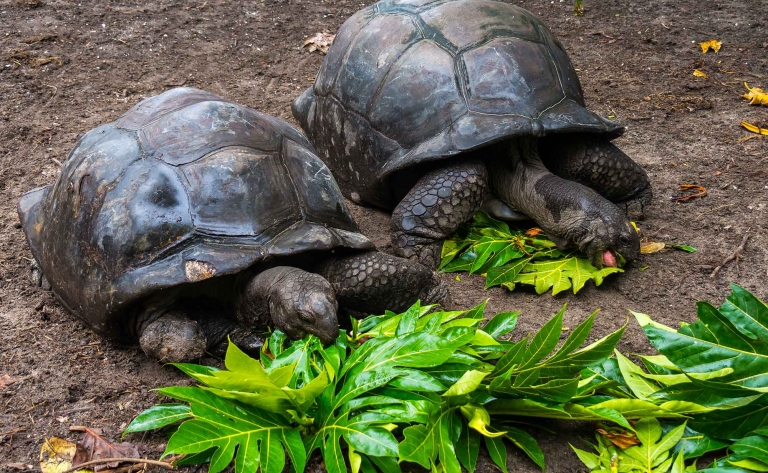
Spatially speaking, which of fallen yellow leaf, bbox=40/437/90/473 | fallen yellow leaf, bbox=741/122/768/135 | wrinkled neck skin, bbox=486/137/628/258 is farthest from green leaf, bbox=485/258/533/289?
fallen yellow leaf, bbox=741/122/768/135

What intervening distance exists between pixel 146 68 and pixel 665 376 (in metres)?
5.06

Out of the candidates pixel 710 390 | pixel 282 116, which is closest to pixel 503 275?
pixel 710 390

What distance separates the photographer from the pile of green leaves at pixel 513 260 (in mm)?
3607

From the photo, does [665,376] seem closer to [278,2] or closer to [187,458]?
[187,458]

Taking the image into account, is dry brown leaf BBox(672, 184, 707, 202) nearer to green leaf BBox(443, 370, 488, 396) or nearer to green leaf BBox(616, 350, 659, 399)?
green leaf BBox(616, 350, 659, 399)

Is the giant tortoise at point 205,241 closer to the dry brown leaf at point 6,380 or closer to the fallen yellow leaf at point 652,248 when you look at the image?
the dry brown leaf at point 6,380

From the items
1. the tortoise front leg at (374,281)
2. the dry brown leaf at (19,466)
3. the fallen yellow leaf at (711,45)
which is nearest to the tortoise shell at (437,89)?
the tortoise front leg at (374,281)

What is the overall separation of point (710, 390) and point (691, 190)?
7.65 ft

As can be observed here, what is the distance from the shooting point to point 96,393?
2828 mm

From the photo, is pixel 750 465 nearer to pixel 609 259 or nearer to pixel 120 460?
pixel 609 259

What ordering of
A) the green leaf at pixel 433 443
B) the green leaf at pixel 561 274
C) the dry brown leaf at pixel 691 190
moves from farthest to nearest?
1. the dry brown leaf at pixel 691 190
2. the green leaf at pixel 561 274
3. the green leaf at pixel 433 443

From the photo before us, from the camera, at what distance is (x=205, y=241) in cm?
289

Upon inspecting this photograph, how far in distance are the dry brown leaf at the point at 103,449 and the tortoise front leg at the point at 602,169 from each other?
2822 mm

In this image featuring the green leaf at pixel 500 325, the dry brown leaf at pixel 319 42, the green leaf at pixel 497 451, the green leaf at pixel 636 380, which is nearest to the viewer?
the green leaf at pixel 497 451
